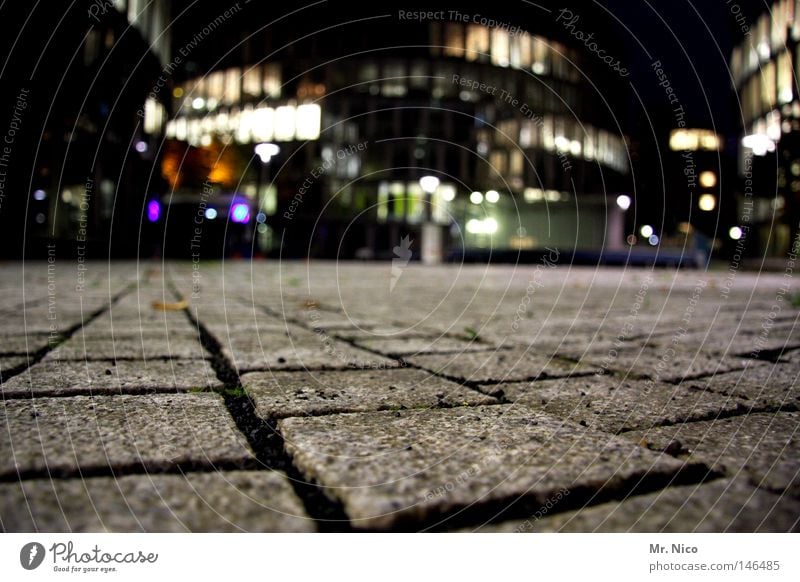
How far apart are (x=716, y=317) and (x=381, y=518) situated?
3.53m

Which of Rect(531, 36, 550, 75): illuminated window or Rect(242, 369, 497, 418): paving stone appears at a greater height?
Rect(531, 36, 550, 75): illuminated window

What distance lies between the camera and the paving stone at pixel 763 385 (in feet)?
4.43

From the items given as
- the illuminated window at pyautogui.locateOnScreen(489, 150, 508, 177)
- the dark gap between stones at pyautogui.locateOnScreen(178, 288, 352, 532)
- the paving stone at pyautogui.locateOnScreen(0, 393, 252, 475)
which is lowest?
the dark gap between stones at pyautogui.locateOnScreen(178, 288, 352, 532)

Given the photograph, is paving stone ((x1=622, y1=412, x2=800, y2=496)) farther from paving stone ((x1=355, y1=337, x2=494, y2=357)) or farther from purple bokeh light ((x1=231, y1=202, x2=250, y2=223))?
purple bokeh light ((x1=231, y1=202, x2=250, y2=223))

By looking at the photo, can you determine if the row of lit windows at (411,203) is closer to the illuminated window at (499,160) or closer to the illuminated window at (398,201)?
the illuminated window at (398,201)

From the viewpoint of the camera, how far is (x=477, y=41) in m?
30.6

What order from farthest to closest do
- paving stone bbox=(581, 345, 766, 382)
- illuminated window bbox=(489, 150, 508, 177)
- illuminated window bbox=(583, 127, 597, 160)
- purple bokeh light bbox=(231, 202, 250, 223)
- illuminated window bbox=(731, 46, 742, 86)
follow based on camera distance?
Result: illuminated window bbox=(731, 46, 742, 86) → illuminated window bbox=(583, 127, 597, 160) → illuminated window bbox=(489, 150, 508, 177) → purple bokeh light bbox=(231, 202, 250, 223) → paving stone bbox=(581, 345, 766, 382)

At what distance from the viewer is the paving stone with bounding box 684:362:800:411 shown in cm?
135

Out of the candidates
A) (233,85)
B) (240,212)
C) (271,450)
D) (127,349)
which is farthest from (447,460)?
(233,85)

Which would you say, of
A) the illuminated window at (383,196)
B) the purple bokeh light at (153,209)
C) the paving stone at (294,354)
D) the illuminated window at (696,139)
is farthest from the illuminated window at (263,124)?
the illuminated window at (696,139)

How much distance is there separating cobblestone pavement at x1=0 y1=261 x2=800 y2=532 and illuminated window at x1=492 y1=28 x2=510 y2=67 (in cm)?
3087

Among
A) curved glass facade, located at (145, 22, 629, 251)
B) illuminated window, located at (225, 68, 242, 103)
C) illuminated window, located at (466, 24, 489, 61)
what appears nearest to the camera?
curved glass facade, located at (145, 22, 629, 251)

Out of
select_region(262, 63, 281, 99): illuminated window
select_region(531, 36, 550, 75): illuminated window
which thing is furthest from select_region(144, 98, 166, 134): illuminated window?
select_region(531, 36, 550, 75): illuminated window
